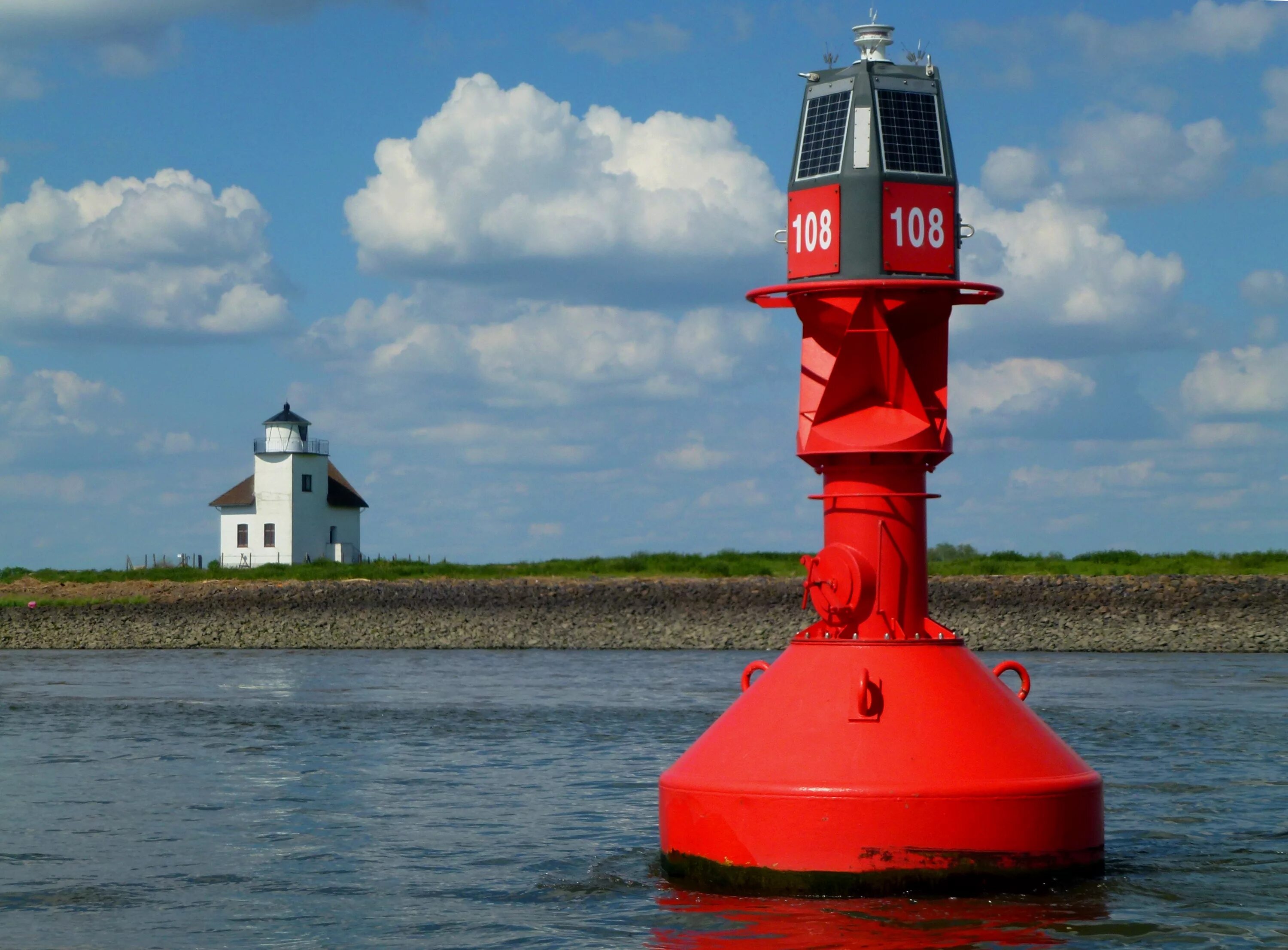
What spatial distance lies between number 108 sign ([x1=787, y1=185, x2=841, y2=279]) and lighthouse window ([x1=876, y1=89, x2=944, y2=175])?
1.32 feet

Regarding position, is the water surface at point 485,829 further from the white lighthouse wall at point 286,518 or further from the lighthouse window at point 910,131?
the white lighthouse wall at point 286,518

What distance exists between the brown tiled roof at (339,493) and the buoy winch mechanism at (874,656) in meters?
63.7

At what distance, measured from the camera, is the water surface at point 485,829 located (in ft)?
28.3

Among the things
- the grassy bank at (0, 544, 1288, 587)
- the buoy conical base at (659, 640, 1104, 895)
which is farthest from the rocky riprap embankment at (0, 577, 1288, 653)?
the buoy conical base at (659, 640, 1104, 895)

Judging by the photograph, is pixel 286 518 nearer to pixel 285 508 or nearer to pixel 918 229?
pixel 285 508

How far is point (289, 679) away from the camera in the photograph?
3600cm

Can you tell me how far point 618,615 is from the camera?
50312 millimetres

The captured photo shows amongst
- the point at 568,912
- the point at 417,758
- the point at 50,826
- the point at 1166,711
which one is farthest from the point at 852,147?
the point at 1166,711

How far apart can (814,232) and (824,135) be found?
0.59 meters

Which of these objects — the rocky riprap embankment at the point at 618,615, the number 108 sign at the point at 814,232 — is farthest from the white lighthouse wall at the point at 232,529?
the number 108 sign at the point at 814,232

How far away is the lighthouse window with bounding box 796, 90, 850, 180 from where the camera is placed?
928 cm

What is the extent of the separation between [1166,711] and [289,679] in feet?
64.9

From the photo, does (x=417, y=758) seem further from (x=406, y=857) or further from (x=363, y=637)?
(x=363, y=637)

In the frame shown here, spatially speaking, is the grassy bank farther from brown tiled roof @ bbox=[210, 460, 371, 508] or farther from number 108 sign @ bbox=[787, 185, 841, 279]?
number 108 sign @ bbox=[787, 185, 841, 279]
